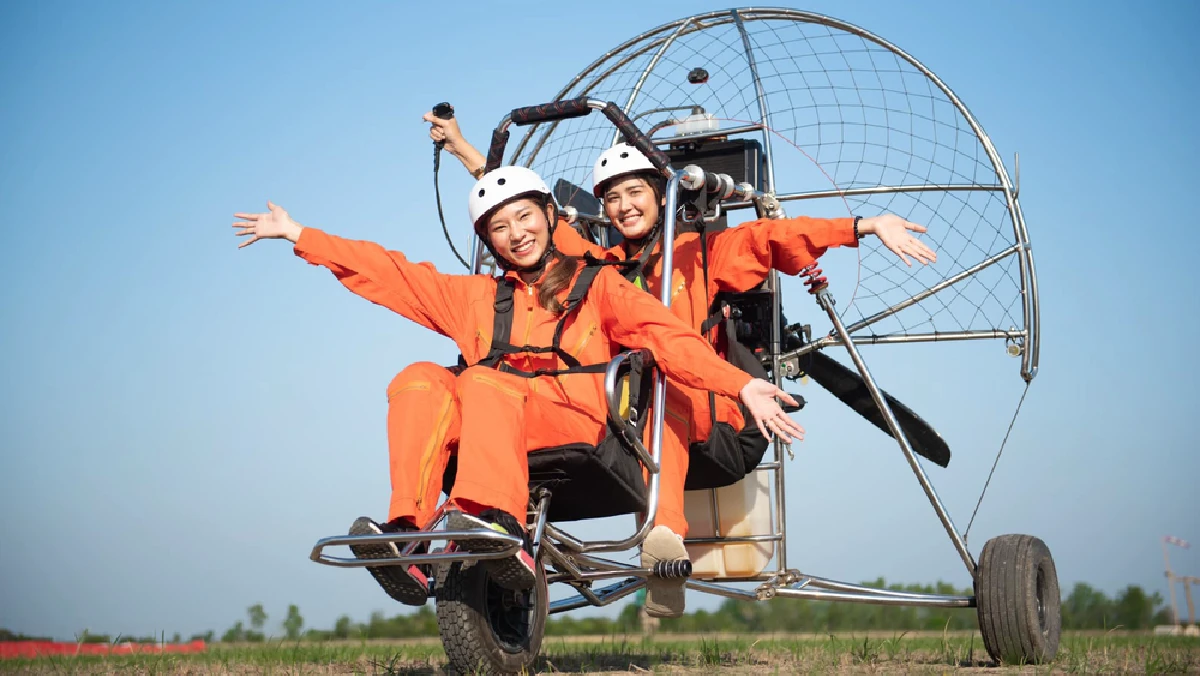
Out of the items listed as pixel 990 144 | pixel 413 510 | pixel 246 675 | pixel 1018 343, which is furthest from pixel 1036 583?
pixel 246 675

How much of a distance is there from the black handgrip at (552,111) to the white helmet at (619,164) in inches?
10.1

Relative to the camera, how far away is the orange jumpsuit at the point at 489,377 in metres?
3.37

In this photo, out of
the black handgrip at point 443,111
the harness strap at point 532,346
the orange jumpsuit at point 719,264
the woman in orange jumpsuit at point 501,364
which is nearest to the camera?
the woman in orange jumpsuit at point 501,364

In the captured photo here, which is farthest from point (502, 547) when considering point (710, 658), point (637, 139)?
point (637, 139)

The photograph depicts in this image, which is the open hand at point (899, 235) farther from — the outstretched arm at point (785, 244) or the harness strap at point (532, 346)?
the harness strap at point (532, 346)

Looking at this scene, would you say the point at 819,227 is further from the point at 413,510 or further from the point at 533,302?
the point at 413,510

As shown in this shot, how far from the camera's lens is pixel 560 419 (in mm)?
3600

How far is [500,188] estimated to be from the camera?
4.03 m

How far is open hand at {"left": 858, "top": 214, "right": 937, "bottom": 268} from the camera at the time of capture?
4055mm

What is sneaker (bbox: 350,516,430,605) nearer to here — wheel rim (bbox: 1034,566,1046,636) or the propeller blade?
the propeller blade

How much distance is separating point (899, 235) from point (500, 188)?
1502 mm

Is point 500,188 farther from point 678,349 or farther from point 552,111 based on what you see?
point 678,349

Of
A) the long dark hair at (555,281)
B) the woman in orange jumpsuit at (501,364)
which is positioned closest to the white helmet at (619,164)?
the woman in orange jumpsuit at (501,364)

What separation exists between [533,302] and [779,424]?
1.07m
